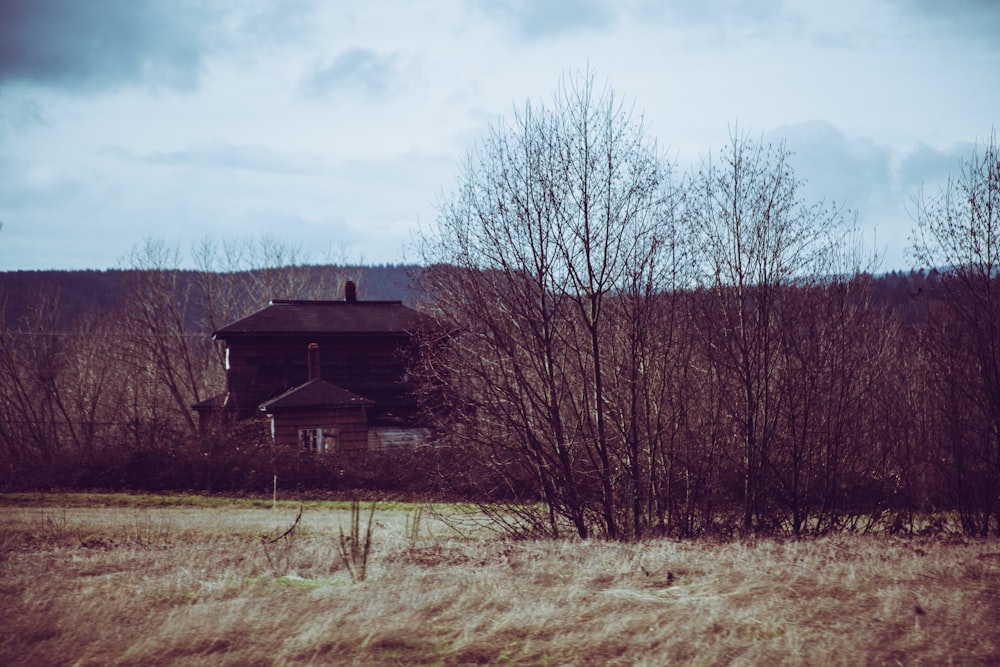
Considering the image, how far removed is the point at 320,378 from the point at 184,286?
85170mm

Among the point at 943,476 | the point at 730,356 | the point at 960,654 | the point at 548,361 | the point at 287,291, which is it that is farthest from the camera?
the point at 287,291

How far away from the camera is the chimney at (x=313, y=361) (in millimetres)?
31750

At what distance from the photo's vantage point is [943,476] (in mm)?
15250

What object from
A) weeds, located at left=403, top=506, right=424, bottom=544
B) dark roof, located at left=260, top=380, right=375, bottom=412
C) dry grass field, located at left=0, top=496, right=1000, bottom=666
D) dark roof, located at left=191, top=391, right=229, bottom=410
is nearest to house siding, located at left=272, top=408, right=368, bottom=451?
dark roof, located at left=260, top=380, right=375, bottom=412

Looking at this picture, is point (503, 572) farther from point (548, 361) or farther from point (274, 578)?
point (548, 361)

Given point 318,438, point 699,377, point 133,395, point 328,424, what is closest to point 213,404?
point 318,438

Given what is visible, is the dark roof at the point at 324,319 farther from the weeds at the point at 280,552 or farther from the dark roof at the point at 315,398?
the weeds at the point at 280,552

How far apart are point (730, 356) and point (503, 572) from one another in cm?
756

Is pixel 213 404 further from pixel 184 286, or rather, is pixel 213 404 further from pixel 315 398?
pixel 184 286

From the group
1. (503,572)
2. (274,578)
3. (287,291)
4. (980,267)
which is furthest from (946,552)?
(287,291)

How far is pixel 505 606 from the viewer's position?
6773 millimetres

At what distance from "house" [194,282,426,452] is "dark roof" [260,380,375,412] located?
37 millimetres

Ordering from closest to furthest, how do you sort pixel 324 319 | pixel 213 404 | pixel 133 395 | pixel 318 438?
pixel 318 438, pixel 213 404, pixel 324 319, pixel 133 395

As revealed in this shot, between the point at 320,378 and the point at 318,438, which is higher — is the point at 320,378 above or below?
above
